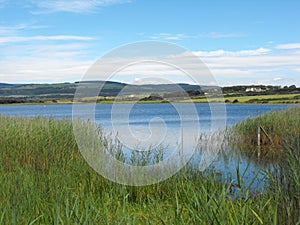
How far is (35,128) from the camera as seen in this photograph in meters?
8.95

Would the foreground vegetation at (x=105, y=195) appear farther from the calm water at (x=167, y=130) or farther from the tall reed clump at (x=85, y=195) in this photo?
the calm water at (x=167, y=130)

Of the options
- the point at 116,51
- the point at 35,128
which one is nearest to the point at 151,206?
the point at 116,51

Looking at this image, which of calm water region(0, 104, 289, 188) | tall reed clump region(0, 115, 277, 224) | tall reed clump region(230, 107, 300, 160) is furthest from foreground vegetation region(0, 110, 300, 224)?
tall reed clump region(230, 107, 300, 160)

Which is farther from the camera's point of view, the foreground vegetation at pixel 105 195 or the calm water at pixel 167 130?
the calm water at pixel 167 130

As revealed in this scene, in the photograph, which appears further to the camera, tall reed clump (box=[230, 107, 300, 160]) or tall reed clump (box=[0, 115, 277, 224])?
tall reed clump (box=[230, 107, 300, 160])

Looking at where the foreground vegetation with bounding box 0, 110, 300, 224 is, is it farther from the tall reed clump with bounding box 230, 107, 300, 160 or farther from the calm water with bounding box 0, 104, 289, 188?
the tall reed clump with bounding box 230, 107, 300, 160

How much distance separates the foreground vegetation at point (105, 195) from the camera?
3.55 metres

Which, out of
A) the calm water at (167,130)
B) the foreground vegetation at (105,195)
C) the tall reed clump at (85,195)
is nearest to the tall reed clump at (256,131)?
the calm water at (167,130)

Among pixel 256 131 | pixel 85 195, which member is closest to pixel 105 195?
pixel 85 195

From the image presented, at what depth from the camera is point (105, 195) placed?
17.4ft

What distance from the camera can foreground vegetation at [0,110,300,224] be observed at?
3.55 meters

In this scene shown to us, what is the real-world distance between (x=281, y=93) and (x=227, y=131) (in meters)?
28.6

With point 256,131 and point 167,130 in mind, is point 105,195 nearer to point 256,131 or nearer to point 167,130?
point 256,131

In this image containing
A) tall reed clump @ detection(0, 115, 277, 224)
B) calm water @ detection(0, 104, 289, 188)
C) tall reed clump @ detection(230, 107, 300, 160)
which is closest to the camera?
tall reed clump @ detection(0, 115, 277, 224)
